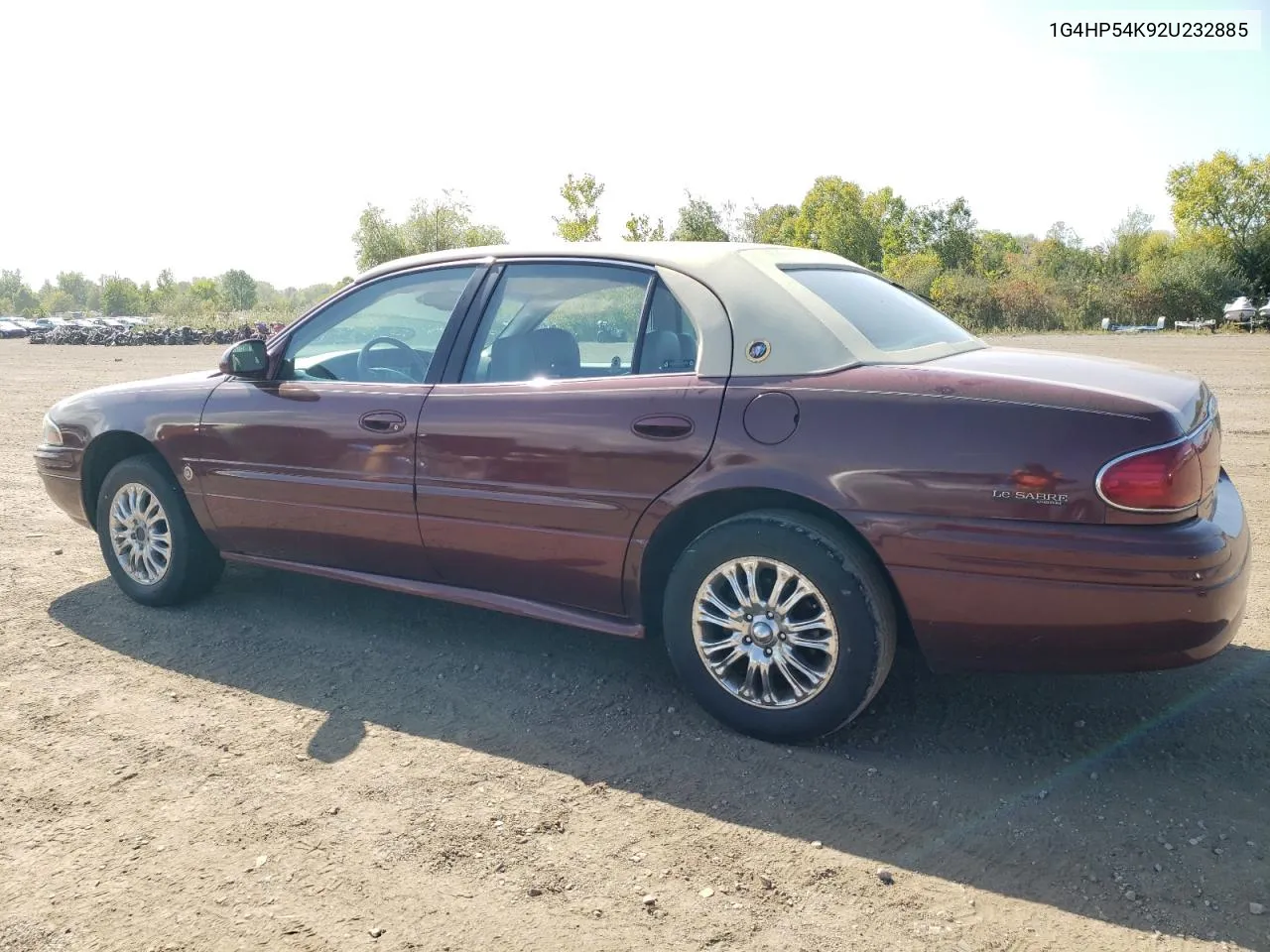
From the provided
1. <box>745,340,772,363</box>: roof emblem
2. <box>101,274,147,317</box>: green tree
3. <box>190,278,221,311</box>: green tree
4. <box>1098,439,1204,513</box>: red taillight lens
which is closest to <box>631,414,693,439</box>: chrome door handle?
<box>745,340,772,363</box>: roof emblem

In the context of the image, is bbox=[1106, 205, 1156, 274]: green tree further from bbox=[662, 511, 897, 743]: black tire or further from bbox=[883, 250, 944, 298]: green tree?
bbox=[662, 511, 897, 743]: black tire

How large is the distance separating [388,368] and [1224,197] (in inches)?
2624

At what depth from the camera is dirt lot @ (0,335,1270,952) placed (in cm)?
244

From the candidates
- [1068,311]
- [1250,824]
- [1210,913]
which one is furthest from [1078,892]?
[1068,311]

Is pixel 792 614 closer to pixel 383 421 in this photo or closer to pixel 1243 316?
pixel 383 421

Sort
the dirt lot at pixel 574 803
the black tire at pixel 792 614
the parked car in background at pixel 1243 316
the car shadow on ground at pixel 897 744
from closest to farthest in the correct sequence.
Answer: the dirt lot at pixel 574 803 → the car shadow on ground at pixel 897 744 → the black tire at pixel 792 614 → the parked car in background at pixel 1243 316

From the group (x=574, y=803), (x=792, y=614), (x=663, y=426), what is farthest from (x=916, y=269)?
(x=574, y=803)

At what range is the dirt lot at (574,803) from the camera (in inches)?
96.1

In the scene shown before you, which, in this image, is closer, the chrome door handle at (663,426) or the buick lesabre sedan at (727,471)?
the buick lesabre sedan at (727,471)

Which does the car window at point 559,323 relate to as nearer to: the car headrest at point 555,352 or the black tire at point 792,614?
the car headrest at point 555,352

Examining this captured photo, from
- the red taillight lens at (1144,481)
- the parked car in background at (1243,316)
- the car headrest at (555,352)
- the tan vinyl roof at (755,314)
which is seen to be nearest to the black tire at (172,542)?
the car headrest at (555,352)

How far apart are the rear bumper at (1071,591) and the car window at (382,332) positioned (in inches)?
80.3

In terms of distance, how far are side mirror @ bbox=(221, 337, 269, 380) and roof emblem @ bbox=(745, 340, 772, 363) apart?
2295mm

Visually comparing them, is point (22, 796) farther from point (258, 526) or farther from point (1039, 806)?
point (1039, 806)
